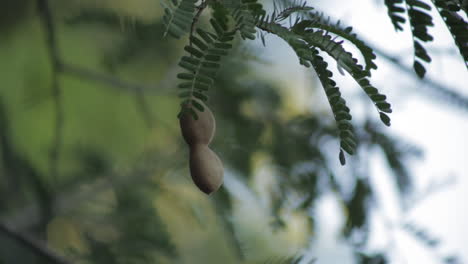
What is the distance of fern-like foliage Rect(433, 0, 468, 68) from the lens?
40cm

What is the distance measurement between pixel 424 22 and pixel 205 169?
0.15 metres

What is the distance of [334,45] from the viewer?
0.38 m

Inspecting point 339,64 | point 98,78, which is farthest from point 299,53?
point 98,78

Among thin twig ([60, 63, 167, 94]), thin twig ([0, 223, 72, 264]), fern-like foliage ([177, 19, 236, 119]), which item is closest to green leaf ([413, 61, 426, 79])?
Answer: fern-like foliage ([177, 19, 236, 119])

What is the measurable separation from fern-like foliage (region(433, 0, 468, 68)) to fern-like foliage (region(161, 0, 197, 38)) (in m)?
0.14

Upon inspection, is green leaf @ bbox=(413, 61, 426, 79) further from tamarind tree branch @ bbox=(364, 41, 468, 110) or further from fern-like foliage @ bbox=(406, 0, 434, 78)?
tamarind tree branch @ bbox=(364, 41, 468, 110)

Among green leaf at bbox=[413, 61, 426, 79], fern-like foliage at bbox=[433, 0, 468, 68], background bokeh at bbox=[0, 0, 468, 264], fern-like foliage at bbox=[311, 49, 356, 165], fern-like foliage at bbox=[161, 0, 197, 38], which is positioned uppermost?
fern-like foliage at bbox=[433, 0, 468, 68]

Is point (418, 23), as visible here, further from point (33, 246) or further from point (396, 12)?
point (33, 246)

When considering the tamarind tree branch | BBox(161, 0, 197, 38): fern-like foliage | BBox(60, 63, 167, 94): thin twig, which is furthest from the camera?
BBox(60, 63, 167, 94): thin twig

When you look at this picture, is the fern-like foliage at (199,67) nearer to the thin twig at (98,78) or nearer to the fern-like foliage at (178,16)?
the fern-like foliage at (178,16)

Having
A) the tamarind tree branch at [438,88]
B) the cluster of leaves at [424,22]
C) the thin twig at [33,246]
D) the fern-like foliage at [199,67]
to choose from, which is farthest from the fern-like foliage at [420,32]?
the thin twig at [33,246]

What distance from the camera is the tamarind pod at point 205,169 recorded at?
377mm

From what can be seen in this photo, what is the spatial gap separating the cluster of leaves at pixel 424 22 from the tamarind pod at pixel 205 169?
5.1 inches

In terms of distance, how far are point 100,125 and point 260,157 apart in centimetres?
73
